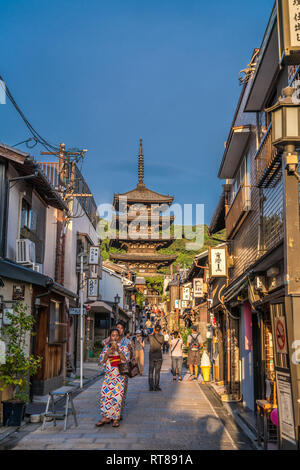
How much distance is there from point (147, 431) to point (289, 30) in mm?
7229

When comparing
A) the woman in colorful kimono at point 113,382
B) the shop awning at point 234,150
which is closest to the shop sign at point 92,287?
the shop awning at point 234,150

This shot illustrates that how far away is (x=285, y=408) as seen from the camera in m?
6.07

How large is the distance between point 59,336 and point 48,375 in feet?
6.84

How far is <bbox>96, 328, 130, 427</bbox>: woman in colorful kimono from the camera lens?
9750 millimetres

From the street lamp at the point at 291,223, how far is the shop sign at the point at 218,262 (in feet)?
36.0

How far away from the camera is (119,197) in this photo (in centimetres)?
6262

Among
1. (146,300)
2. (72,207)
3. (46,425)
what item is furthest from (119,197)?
(46,425)

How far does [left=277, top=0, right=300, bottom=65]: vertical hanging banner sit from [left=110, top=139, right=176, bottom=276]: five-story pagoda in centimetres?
5619

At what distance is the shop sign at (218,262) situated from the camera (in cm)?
1758

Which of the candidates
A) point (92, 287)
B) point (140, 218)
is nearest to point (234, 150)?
point (92, 287)

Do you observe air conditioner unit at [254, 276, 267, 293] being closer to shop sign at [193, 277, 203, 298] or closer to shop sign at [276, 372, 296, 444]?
shop sign at [276, 372, 296, 444]

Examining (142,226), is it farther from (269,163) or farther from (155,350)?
(269,163)

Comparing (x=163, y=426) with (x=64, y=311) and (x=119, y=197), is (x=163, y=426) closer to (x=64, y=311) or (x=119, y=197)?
(x=64, y=311)

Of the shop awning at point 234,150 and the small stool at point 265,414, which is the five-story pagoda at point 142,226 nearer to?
the shop awning at point 234,150
